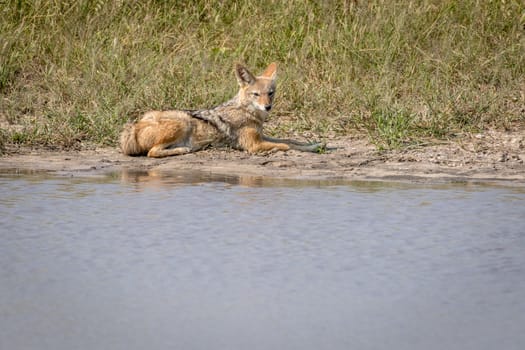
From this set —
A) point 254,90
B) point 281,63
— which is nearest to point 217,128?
point 254,90

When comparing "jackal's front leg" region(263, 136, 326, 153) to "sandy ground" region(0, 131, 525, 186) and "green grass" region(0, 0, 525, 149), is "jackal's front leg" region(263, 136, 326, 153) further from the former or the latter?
"green grass" region(0, 0, 525, 149)

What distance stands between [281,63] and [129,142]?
2.83m

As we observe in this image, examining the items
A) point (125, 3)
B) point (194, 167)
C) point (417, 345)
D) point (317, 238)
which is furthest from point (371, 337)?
point (125, 3)

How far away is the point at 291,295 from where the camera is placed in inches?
161

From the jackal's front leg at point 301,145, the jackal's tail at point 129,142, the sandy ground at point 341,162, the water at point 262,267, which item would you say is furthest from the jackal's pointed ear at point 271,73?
the water at point 262,267

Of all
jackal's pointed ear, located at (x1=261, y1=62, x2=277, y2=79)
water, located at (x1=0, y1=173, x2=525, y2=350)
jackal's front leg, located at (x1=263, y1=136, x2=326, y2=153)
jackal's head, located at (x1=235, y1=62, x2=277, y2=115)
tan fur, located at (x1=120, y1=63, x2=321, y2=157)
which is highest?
jackal's pointed ear, located at (x1=261, y1=62, x2=277, y2=79)

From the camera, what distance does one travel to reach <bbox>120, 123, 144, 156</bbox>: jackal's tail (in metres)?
8.32

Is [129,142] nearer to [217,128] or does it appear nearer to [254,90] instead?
[217,128]

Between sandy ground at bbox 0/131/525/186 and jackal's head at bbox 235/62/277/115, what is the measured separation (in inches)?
18.9

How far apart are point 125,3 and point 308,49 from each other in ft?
7.90

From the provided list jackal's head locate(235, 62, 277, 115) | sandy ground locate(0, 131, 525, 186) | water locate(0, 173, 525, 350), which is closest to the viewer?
water locate(0, 173, 525, 350)

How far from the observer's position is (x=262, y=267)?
454 centimetres

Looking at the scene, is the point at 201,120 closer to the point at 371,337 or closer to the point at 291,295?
the point at 291,295

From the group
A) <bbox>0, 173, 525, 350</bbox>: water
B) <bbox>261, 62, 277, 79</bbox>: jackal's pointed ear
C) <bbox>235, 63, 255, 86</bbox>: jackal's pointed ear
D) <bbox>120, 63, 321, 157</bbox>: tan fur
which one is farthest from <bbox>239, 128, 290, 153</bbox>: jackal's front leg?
<bbox>0, 173, 525, 350</bbox>: water
